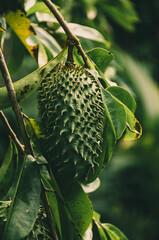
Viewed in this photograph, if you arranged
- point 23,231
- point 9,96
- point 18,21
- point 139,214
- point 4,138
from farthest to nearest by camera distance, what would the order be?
point 139,214
point 4,138
point 18,21
point 9,96
point 23,231

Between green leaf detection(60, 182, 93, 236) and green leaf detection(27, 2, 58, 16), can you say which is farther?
green leaf detection(27, 2, 58, 16)

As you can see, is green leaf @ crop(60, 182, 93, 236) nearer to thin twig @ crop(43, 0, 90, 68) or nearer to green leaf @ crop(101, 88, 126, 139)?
green leaf @ crop(101, 88, 126, 139)

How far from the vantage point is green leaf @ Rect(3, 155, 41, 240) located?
0.98 meters

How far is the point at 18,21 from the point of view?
4.81ft

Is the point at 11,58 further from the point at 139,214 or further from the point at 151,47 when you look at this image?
the point at 151,47

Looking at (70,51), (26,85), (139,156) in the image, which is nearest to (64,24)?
(70,51)

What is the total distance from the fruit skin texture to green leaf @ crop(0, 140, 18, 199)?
20 centimetres

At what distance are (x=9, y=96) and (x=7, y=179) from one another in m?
0.39

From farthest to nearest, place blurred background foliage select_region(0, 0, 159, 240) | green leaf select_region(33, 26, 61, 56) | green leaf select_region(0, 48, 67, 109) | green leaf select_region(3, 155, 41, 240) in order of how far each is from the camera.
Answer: blurred background foliage select_region(0, 0, 159, 240) → green leaf select_region(33, 26, 61, 56) → green leaf select_region(0, 48, 67, 109) → green leaf select_region(3, 155, 41, 240)

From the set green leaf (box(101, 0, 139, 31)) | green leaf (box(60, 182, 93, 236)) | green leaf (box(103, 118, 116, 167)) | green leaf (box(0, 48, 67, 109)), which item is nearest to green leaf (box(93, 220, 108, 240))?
green leaf (box(60, 182, 93, 236))

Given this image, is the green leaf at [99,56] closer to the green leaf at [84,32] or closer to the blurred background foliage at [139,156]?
the green leaf at [84,32]

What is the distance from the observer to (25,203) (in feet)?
3.43

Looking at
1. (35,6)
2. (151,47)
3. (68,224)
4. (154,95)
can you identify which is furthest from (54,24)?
(151,47)

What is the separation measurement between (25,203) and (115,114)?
42 cm
